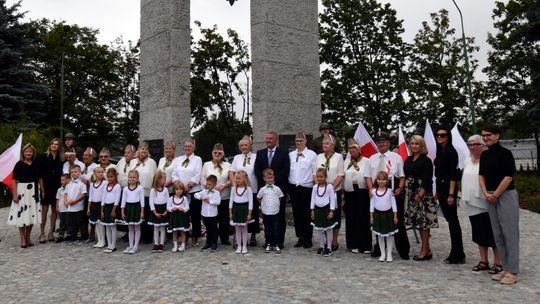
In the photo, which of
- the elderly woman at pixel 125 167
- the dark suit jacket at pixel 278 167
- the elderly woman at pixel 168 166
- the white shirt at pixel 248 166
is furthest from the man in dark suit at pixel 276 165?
the elderly woman at pixel 125 167

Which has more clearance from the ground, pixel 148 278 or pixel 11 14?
pixel 11 14

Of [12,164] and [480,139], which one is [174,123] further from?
[480,139]

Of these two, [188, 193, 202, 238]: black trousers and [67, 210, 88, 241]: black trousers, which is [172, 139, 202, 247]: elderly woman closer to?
[188, 193, 202, 238]: black trousers

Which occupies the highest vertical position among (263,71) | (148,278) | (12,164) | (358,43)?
(358,43)

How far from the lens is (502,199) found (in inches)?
191

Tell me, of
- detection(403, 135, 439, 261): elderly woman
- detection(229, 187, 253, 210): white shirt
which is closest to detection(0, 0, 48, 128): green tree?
detection(229, 187, 253, 210): white shirt

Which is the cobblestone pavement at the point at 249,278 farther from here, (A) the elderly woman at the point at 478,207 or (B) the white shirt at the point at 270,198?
(B) the white shirt at the point at 270,198

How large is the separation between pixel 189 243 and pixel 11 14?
21077 millimetres

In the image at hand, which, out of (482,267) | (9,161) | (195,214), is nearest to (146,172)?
(195,214)

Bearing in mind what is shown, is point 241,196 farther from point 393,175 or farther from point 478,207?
point 478,207

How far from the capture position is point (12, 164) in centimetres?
803

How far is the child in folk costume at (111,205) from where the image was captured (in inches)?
273

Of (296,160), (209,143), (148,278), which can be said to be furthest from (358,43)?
(148,278)

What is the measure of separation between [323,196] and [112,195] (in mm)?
3578
